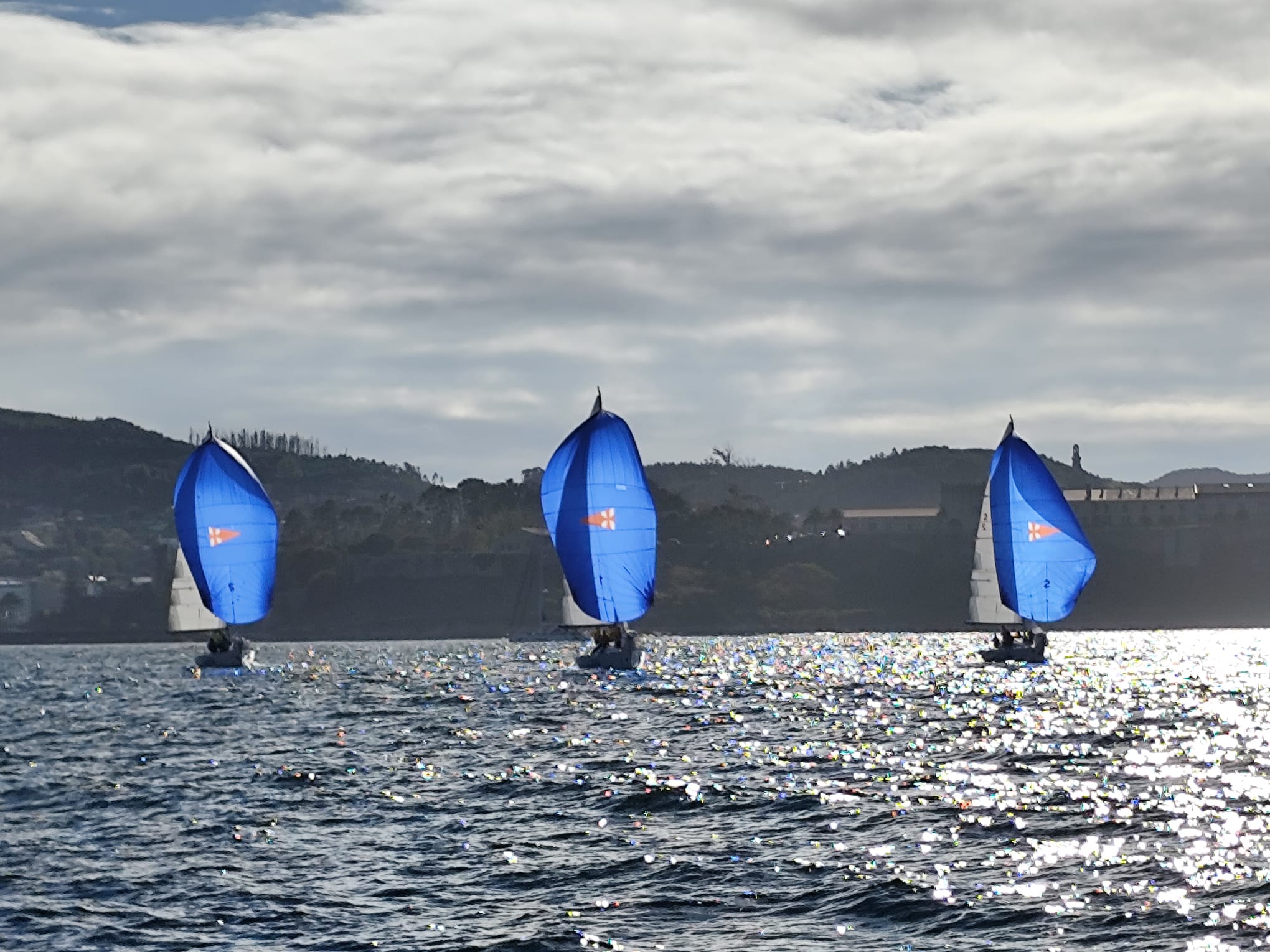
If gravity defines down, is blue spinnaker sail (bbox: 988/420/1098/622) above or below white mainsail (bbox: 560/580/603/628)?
above

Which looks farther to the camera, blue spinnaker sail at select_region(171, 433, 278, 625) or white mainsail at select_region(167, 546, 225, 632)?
Result: white mainsail at select_region(167, 546, 225, 632)

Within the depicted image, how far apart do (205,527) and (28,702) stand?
41.6 ft

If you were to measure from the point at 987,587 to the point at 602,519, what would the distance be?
20601mm

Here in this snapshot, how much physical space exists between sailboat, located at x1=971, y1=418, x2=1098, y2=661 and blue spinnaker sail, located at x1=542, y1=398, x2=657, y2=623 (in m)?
16.6

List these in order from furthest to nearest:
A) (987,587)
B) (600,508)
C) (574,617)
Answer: (987,587), (574,617), (600,508)

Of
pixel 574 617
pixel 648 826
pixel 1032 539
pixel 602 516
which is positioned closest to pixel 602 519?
pixel 602 516

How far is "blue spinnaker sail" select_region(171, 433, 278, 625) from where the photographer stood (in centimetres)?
8838

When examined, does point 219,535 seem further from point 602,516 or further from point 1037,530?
point 1037,530

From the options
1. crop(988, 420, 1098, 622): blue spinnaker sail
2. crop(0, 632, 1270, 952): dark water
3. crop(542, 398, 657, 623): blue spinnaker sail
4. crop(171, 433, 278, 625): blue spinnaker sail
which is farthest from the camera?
crop(171, 433, 278, 625): blue spinnaker sail

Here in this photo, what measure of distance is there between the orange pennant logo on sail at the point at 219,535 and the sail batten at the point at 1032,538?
120ft

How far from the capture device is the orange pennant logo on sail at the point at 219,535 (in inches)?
3499

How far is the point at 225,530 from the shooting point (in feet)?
293

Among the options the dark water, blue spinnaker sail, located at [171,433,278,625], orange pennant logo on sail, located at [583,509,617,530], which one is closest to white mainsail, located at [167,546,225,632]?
blue spinnaker sail, located at [171,433,278,625]

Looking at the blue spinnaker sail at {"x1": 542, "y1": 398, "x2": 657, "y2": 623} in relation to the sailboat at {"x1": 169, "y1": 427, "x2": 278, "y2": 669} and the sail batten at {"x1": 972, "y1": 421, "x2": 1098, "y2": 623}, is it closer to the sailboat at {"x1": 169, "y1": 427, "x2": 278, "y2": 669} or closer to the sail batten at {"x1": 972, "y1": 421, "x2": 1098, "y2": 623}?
the sail batten at {"x1": 972, "y1": 421, "x2": 1098, "y2": 623}
